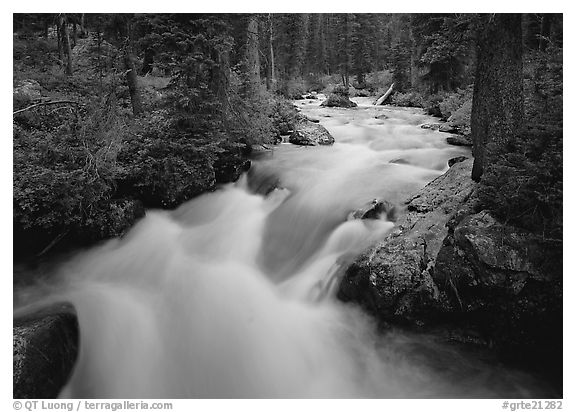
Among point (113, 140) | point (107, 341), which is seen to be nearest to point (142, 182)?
point (113, 140)

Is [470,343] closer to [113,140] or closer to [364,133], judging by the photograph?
[113,140]

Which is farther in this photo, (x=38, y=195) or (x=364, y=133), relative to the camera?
(x=364, y=133)

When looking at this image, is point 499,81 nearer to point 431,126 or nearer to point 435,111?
point 431,126

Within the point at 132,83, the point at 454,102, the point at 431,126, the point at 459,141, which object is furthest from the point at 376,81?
the point at 132,83

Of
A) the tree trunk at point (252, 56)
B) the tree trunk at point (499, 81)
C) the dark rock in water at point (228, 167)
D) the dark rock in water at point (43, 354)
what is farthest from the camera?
the tree trunk at point (252, 56)

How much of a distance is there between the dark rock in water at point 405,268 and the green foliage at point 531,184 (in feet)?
2.17

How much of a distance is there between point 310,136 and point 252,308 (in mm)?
6347

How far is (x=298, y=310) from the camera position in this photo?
490 cm

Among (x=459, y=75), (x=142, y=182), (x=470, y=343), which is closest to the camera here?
(x=470, y=343)

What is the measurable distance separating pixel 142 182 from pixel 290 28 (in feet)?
63.4

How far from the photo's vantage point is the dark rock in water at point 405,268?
4.23 m

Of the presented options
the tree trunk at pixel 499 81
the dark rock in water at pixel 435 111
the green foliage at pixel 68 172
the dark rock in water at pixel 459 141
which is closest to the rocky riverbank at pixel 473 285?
the tree trunk at pixel 499 81

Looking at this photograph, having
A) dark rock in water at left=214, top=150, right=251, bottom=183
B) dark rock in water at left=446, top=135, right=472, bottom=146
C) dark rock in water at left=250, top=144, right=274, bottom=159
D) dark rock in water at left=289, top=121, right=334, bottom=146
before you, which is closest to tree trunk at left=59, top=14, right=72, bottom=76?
dark rock in water at left=250, top=144, right=274, bottom=159

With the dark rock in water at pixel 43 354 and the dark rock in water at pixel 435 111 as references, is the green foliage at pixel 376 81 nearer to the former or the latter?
the dark rock in water at pixel 435 111
